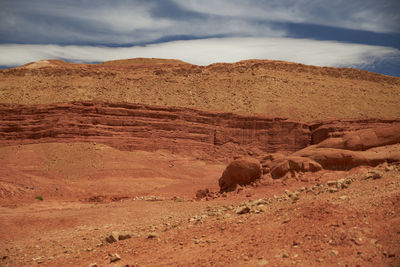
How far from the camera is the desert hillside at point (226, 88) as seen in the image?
42781mm

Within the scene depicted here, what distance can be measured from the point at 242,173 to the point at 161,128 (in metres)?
19.7

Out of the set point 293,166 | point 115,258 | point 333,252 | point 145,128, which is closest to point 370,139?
point 293,166

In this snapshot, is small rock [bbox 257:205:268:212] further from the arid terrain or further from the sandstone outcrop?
the sandstone outcrop

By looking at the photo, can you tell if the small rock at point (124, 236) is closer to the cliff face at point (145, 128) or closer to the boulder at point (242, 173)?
the boulder at point (242, 173)

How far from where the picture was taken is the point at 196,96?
43.9 metres

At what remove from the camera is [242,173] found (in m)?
14.8

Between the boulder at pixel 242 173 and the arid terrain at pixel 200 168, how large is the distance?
5 centimetres

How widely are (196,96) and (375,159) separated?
3215 cm

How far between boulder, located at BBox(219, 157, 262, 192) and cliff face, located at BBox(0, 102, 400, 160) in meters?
17.3

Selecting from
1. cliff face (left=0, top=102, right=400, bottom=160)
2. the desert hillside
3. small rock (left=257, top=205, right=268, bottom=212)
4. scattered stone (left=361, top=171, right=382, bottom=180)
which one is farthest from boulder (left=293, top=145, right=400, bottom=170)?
the desert hillside

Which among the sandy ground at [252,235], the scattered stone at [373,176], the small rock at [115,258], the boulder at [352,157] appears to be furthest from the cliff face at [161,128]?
the small rock at [115,258]

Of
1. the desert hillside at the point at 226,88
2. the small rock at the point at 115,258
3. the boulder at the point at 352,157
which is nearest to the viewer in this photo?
the small rock at the point at 115,258

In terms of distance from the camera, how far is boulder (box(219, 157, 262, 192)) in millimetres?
14641

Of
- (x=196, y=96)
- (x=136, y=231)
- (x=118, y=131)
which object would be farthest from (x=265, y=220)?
(x=196, y=96)
